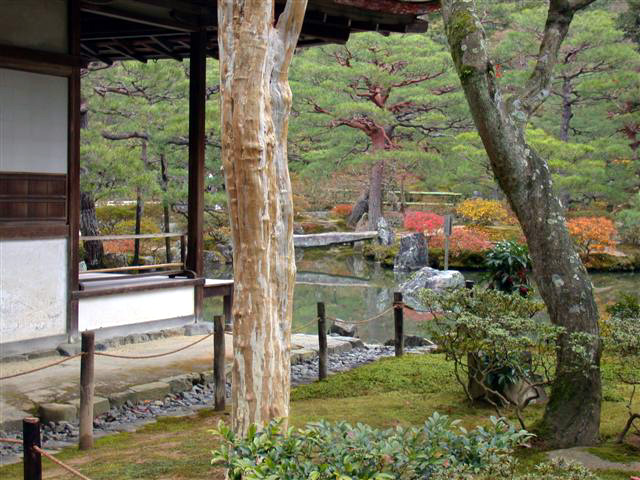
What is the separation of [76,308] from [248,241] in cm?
498

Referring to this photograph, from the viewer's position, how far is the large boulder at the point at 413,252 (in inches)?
922

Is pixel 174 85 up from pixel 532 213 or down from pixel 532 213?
up

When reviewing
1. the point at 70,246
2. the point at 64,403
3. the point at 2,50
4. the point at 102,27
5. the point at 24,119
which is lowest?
the point at 64,403

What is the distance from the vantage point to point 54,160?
867 centimetres

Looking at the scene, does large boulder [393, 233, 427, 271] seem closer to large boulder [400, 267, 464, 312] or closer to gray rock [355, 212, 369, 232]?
large boulder [400, 267, 464, 312]

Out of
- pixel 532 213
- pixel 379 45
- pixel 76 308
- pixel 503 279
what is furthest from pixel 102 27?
pixel 379 45

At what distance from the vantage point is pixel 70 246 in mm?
8852

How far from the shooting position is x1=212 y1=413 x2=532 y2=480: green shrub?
11.4ft

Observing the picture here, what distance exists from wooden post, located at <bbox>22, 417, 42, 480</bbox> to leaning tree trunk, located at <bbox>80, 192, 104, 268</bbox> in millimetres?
11477

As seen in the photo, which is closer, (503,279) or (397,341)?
(503,279)

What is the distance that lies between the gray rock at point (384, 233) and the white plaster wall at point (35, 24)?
18133 mm

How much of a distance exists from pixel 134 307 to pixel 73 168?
1921 mm

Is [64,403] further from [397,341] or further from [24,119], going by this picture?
[397,341]

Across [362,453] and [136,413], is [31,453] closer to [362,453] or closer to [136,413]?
[362,453]
